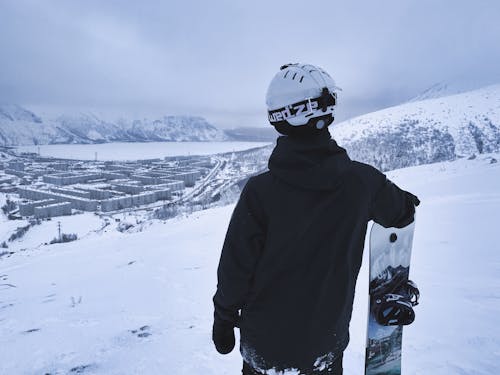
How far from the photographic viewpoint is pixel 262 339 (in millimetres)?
1548

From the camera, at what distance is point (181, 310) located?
466 centimetres

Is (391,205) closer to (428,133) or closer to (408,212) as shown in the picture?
(408,212)

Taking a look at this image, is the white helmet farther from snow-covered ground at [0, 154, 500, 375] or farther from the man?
snow-covered ground at [0, 154, 500, 375]

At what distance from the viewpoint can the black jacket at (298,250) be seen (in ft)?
4.48

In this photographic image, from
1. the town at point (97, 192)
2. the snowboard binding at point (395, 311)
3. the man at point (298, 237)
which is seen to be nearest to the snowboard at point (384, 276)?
the snowboard binding at point (395, 311)

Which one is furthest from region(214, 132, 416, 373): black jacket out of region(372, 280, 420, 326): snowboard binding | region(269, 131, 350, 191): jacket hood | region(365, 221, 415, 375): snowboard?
region(365, 221, 415, 375): snowboard

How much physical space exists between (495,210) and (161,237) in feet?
33.9

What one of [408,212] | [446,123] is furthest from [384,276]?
[446,123]

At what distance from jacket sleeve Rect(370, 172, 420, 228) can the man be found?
11 millimetres

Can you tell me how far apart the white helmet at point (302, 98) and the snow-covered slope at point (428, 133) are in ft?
140

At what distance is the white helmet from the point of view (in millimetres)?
1456

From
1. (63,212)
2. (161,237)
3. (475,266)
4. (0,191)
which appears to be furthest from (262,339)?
(0,191)

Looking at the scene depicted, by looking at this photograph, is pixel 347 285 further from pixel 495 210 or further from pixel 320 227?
pixel 495 210

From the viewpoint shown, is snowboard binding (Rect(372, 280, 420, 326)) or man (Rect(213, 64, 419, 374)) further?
snowboard binding (Rect(372, 280, 420, 326))
